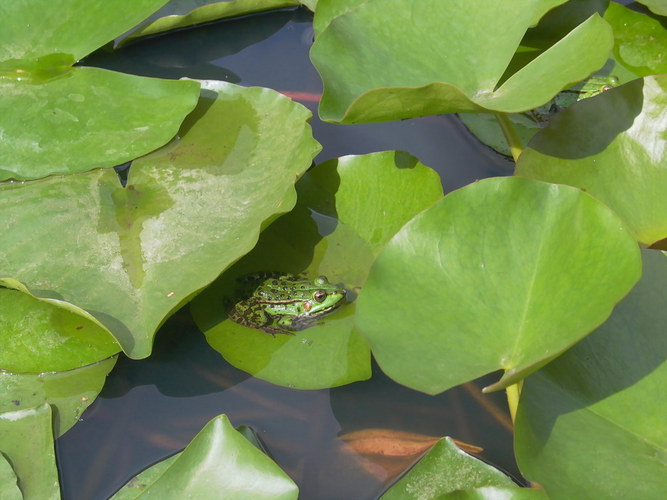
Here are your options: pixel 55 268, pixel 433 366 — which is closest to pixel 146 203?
pixel 55 268

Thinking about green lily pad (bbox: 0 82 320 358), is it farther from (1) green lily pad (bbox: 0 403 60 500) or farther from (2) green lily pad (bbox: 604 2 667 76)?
(2) green lily pad (bbox: 604 2 667 76)

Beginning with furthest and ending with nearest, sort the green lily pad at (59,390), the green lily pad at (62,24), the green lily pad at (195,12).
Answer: the green lily pad at (195,12)
the green lily pad at (62,24)
the green lily pad at (59,390)

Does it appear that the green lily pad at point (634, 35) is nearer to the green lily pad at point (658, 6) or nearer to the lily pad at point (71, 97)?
the green lily pad at point (658, 6)

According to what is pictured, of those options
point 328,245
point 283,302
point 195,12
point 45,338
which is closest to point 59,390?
point 45,338

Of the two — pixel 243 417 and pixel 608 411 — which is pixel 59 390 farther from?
pixel 608 411

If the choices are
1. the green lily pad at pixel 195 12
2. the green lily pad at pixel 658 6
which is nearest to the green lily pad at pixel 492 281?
the green lily pad at pixel 658 6
